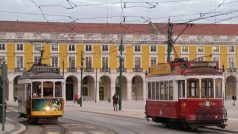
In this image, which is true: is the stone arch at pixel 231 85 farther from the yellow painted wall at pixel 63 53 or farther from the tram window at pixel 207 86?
the tram window at pixel 207 86

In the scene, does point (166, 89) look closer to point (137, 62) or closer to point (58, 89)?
point (58, 89)

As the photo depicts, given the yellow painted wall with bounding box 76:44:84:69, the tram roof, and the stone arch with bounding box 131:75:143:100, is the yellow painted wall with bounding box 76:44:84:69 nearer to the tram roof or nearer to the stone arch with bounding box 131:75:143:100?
the stone arch with bounding box 131:75:143:100

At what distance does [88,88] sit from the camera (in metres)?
119

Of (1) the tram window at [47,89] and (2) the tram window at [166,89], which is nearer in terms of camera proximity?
(2) the tram window at [166,89]

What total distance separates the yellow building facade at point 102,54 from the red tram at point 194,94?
8552 cm

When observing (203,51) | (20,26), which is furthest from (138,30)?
(20,26)

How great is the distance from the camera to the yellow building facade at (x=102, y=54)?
375 ft

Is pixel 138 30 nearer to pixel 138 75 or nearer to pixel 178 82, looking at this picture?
pixel 138 75

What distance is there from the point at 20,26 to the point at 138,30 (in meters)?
23.9

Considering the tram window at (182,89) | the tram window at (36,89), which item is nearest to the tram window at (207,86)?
the tram window at (182,89)

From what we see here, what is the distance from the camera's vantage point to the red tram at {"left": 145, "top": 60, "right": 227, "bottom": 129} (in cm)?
2438

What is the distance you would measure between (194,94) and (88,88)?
94891 millimetres

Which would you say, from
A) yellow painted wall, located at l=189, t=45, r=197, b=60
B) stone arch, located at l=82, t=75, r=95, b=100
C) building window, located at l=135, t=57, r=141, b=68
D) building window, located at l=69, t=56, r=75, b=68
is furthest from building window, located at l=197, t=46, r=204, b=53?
building window, located at l=69, t=56, r=75, b=68

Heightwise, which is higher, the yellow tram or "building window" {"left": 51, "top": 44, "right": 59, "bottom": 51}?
"building window" {"left": 51, "top": 44, "right": 59, "bottom": 51}
